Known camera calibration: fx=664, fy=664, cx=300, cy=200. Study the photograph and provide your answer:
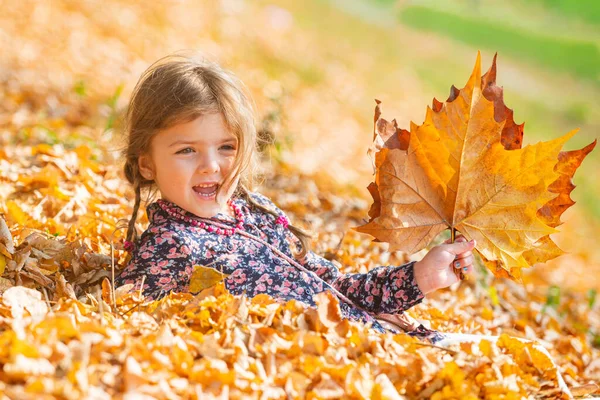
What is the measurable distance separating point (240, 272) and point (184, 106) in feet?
1.99

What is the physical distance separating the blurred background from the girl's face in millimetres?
707

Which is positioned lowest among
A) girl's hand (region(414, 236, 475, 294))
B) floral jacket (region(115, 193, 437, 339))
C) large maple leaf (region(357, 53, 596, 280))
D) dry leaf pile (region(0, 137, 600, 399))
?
dry leaf pile (region(0, 137, 600, 399))

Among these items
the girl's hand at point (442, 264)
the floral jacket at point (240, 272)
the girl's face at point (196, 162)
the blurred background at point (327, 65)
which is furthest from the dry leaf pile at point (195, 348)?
the blurred background at point (327, 65)

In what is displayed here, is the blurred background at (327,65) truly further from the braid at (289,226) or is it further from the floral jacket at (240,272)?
the floral jacket at (240,272)

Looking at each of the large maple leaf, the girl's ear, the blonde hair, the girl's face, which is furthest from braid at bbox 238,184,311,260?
the large maple leaf

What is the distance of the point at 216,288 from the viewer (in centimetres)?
205

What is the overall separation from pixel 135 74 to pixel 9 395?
5.88 metres

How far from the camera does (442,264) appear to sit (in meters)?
2.17

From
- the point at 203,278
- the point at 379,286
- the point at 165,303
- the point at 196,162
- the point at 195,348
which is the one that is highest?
the point at 196,162

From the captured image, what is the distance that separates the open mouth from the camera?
2.35 m

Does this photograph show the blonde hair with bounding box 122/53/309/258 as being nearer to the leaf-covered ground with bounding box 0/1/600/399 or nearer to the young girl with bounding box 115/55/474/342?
the young girl with bounding box 115/55/474/342

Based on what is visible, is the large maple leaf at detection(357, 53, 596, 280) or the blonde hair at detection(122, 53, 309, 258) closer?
the large maple leaf at detection(357, 53, 596, 280)

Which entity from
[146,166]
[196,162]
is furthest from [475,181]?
[146,166]

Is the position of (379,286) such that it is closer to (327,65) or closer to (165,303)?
(165,303)
